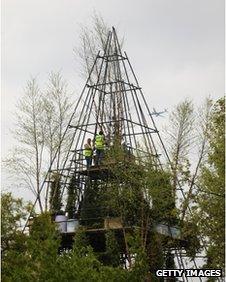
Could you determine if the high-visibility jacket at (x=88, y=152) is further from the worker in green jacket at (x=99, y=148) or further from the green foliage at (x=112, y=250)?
the green foliage at (x=112, y=250)

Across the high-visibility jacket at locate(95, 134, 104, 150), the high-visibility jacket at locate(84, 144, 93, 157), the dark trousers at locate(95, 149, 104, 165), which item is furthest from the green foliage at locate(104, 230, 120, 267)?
the high-visibility jacket at locate(95, 134, 104, 150)

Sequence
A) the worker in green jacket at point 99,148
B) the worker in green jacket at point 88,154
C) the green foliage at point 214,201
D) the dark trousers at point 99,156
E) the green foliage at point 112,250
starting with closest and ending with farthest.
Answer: the green foliage at point 214,201, the green foliage at point 112,250, the dark trousers at point 99,156, the worker in green jacket at point 99,148, the worker in green jacket at point 88,154

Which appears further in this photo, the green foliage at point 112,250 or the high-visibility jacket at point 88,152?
the high-visibility jacket at point 88,152

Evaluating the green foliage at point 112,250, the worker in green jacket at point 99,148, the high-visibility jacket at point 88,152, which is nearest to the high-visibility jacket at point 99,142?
the worker in green jacket at point 99,148

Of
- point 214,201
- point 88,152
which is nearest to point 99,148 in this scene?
point 88,152

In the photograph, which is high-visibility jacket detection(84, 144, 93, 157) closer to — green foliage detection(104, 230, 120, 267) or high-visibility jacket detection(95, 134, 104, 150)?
high-visibility jacket detection(95, 134, 104, 150)

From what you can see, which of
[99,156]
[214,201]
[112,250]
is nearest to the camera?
[214,201]

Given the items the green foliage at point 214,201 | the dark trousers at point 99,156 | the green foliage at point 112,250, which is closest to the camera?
the green foliage at point 214,201

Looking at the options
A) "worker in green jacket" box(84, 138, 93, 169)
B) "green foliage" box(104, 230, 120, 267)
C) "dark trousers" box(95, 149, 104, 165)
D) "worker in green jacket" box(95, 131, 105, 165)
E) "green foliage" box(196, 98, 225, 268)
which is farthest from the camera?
"worker in green jacket" box(84, 138, 93, 169)

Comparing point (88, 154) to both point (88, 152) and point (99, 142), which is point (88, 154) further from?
point (99, 142)

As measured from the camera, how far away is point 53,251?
1370 cm

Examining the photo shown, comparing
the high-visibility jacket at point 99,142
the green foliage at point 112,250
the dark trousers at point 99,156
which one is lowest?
the green foliage at point 112,250

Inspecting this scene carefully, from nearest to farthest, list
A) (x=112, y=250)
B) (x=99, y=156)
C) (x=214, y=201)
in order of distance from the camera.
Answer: (x=214, y=201)
(x=112, y=250)
(x=99, y=156)

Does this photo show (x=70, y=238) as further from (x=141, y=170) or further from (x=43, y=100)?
(x=43, y=100)
